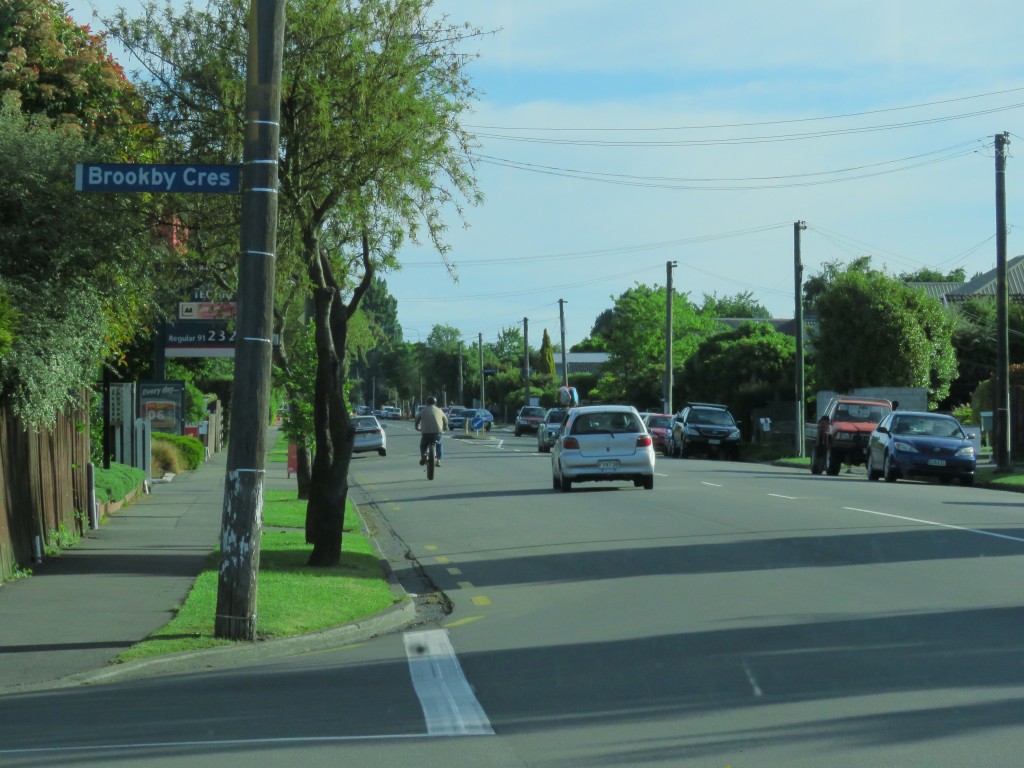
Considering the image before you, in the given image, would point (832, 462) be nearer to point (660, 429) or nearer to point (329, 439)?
point (660, 429)

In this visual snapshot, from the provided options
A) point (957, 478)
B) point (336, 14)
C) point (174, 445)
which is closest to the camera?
point (336, 14)

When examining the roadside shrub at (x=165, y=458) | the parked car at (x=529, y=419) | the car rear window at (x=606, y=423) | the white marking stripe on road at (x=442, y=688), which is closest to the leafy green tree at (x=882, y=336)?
the car rear window at (x=606, y=423)

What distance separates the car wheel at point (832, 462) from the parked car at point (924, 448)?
374 cm

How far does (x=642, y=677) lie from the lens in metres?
8.12

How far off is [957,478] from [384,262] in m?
17.8

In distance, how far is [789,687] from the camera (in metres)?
7.68

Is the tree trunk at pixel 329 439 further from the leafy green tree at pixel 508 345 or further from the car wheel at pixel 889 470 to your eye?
the leafy green tree at pixel 508 345

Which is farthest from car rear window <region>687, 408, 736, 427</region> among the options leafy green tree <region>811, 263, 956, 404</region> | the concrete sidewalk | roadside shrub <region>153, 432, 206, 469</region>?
the concrete sidewalk

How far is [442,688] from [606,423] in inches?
659

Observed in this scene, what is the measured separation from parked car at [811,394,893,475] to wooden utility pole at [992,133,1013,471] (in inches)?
109

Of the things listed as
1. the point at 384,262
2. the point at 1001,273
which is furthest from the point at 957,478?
the point at 384,262

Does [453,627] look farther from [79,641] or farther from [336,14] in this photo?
[336,14]

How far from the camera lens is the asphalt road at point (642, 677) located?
6469 millimetres

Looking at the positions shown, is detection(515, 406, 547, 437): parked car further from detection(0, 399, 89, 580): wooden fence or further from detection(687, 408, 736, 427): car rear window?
detection(0, 399, 89, 580): wooden fence
